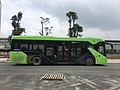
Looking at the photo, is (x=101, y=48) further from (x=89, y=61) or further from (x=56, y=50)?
(x=56, y=50)

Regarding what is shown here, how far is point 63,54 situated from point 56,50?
796 millimetres

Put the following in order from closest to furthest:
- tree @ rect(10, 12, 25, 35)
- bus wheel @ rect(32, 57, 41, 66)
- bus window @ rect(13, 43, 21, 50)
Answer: bus window @ rect(13, 43, 21, 50) → bus wheel @ rect(32, 57, 41, 66) → tree @ rect(10, 12, 25, 35)

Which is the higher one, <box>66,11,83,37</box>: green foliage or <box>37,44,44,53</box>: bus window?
<box>66,11,83,37</box>: green foliage

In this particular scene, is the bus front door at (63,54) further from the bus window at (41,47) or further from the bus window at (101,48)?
the bus window at (101,48)

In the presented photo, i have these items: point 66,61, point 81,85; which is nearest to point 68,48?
point 66,61

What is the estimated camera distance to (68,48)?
27156 millimetres

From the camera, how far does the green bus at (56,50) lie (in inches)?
1035

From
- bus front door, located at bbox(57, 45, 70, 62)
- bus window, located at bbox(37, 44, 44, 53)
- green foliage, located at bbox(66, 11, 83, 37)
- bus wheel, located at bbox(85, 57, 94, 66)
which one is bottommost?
bus wheel, located at bbox(85, 57, 94, 66)

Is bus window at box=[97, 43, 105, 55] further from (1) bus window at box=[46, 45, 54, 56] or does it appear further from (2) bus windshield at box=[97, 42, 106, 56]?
(1) bus window at box=[46, 45, 54, 56]

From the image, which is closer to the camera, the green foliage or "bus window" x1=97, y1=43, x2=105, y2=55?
"bus window" x1=97, y1=43, x2=105, y2=55

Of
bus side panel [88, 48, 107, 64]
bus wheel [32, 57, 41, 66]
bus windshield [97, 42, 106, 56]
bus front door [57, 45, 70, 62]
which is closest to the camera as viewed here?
bus wheel [32, 57, 41, 66]

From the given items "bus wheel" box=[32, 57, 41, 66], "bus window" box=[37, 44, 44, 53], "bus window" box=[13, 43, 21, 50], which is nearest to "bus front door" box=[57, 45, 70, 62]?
"bus window" box=[37, 44, 44, 53]

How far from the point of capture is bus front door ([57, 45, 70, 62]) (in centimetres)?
2684

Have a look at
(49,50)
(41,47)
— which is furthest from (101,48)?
(41,47)
